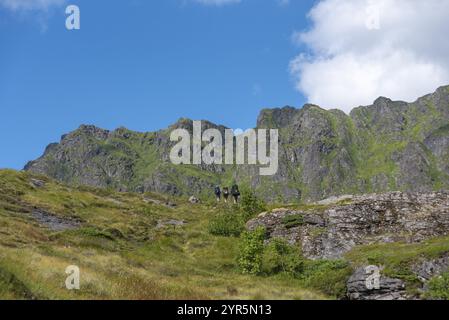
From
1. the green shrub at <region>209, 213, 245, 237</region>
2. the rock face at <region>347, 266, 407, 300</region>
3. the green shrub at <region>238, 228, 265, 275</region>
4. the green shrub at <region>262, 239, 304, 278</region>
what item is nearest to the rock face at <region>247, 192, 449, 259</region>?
the green shrub at <region>209, 213, 245, 237</region>

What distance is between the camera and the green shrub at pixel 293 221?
50353 mm

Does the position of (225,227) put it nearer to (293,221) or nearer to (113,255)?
(293,221)

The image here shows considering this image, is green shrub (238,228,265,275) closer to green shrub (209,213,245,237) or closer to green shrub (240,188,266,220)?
green shrub (209,213,245,237)

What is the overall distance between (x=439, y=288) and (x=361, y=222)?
21958 mm

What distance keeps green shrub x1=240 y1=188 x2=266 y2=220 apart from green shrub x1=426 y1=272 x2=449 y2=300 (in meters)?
31.9

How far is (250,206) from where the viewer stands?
5956 centimetres

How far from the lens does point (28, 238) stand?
34.9 metres

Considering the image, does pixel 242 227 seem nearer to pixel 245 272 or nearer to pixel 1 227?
pixel 245 272

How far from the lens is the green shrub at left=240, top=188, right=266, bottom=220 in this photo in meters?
58.7

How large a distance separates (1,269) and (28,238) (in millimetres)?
20689

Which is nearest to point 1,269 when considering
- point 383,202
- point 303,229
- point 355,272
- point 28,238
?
point 28,238

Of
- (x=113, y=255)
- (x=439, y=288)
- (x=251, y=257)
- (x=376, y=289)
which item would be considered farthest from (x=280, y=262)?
(x=439, y=288)

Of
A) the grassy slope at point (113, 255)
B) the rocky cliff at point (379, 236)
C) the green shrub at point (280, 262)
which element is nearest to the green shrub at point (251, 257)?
the green shrub at point (280, 262)

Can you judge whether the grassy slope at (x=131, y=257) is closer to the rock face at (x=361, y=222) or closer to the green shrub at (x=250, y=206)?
the rock face at (x=361, y=222)
